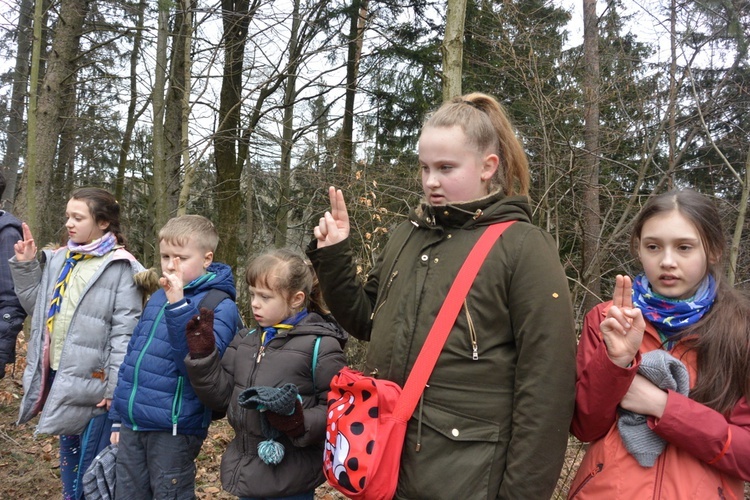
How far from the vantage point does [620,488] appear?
1.73m

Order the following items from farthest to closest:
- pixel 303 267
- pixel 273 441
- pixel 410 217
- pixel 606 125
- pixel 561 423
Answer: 1. pixel 606 125
2. pixel 303 267
3. pixel 273 441
4. pixel 410 217
5. pixel 561 423

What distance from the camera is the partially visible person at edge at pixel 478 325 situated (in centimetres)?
165

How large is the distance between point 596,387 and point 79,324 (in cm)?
291

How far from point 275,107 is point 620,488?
8.79 metres

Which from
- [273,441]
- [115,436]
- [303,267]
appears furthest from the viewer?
[115,436]

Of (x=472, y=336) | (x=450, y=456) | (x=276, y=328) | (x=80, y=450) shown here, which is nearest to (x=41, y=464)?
(x=80, y=450)

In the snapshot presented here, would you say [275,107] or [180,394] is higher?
[275,107]

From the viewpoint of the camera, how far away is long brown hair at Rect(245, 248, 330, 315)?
8.85 ft

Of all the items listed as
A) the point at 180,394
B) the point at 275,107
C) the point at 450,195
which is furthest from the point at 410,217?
the point at 275,107

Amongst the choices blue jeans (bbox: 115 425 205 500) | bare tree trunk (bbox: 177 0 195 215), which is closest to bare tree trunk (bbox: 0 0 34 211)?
bare tree trunk (bbox: 177 0 195 215)

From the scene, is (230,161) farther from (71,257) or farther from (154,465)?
(154,465)

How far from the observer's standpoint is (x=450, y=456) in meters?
1.70

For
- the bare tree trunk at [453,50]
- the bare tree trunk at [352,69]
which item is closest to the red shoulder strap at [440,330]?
the bare tree trunk at [453,50]

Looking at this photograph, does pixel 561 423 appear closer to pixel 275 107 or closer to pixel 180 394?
pixel 180 394
